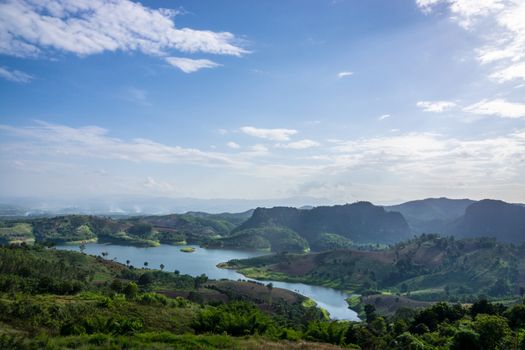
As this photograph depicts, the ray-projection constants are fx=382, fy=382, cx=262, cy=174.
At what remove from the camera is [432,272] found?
576 ft

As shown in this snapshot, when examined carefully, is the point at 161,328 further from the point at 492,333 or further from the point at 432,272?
the point at 432,272

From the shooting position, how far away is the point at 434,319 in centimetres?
4447

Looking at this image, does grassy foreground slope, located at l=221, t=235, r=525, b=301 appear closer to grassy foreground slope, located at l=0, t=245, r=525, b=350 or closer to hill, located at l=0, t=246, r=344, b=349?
grassy foreground slope, located at l=0, t=245, r=525, b=350

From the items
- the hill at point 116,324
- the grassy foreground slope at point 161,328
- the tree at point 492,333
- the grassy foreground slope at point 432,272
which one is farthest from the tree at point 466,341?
the grassy foreground slope at point 432,272

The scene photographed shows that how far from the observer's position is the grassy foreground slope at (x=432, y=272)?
5851 inches

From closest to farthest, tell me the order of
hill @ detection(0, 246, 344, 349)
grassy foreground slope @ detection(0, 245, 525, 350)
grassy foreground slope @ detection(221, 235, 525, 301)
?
1. hill @ detection(0, 246, 344, 349)
2. grassy foreground slope @ detection(0, 245, 525, 350)
3. grassy foreground slope @ detection(221, 235, 525, 301)

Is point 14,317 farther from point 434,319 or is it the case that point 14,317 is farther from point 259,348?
point 434,319

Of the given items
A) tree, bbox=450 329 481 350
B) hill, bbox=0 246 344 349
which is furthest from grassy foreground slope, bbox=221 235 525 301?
hill, bbox=0 246 344 349

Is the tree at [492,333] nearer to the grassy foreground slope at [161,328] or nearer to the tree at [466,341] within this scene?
the grassy foreground slope at [161,328]

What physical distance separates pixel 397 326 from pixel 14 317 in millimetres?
39766

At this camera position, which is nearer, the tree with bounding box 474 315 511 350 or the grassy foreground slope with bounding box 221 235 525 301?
the tree with bounding box 474 315 511 350

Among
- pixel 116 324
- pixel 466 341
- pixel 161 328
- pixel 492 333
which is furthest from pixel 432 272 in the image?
pixel 116 324

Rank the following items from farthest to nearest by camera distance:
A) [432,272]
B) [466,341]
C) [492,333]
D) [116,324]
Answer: [432,272], [466,341], [492,333], [116,324]

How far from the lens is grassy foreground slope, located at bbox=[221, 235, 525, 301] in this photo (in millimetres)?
148625
